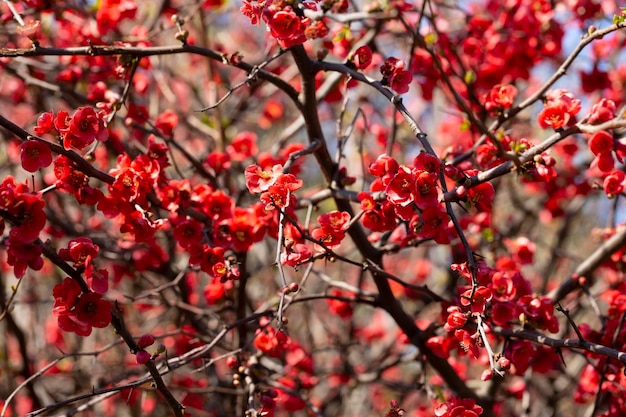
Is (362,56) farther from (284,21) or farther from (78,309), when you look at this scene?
(78,309)

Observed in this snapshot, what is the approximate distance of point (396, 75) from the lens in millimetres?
2201

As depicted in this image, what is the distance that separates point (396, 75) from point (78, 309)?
1394mm

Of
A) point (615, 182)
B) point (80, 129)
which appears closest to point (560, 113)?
point (615, 182)

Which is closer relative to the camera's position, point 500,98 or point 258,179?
point 258,179

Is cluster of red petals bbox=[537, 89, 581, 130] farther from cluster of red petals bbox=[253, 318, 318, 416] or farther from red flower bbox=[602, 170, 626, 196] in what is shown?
cluster of red petals bbox=[253, 318, 318, 416]

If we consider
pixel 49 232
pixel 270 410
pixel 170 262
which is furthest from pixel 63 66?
pixel 270 410

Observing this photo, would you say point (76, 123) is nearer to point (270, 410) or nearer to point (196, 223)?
point (196, 223)

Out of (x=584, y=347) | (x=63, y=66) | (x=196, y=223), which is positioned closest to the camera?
(x=584, y=347)

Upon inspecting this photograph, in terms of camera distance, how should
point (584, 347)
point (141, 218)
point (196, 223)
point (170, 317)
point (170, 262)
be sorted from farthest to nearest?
point (170, 317) < point (170, 262) < point (196, 223) < point (141, 218) < point (584, 347)

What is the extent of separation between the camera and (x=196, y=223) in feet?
7.96

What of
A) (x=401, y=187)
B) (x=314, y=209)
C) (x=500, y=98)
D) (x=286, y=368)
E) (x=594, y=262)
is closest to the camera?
(x=401, y=187)

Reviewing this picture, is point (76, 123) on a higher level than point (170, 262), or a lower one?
lower

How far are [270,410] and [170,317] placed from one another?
2524mm

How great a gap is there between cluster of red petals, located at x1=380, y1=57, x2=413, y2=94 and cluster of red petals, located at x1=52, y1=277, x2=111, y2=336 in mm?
1274
